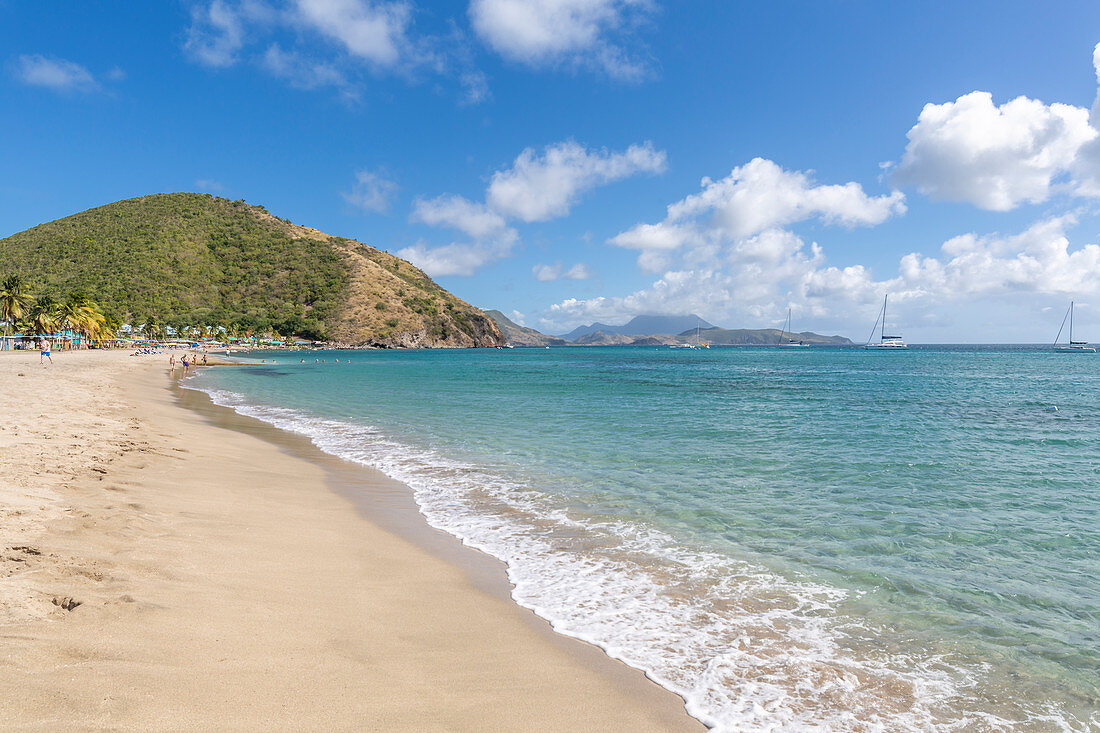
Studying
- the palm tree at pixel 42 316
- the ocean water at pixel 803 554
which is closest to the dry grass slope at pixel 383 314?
the palm tree at pixel 42 316

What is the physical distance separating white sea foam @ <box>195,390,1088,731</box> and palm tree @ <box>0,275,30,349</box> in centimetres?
8968

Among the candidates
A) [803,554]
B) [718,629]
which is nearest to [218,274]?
[803,554]

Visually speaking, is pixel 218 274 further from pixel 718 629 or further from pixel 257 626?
pixel 718 629

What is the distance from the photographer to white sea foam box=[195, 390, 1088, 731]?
434cm

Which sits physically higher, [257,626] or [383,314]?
[383,314]

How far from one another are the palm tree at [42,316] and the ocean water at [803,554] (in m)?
85.4

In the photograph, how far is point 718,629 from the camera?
5664mm

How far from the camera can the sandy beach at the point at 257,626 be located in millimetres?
3561

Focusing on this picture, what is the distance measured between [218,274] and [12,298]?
99566 mm

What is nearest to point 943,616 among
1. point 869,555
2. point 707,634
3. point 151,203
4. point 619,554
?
point 869,555

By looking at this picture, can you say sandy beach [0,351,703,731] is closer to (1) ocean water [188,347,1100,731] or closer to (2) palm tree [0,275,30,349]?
(1) ocean water [188,347,1100,731]

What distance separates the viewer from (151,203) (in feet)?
569

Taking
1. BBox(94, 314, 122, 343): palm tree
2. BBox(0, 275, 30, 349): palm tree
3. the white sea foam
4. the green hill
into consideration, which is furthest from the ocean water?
the green hill

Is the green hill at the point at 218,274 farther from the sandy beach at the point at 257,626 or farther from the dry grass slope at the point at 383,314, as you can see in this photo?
the sandy beach at the point at 257,626
